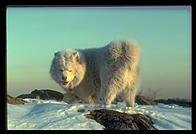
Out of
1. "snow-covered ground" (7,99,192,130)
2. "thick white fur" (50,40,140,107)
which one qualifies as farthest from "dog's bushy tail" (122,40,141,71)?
"snow-covered ground" (7,99,192,130)

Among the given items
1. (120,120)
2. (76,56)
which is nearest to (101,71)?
(76,56)

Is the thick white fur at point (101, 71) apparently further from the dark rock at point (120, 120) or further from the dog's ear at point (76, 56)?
the dark rock at point (120, 120)

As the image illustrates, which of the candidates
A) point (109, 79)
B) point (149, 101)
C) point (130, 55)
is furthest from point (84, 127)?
point (149, 101)

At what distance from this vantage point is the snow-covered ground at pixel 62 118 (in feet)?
21.3

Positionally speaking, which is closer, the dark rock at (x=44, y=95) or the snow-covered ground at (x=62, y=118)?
the snow-covered ground at (x=62, y=118)

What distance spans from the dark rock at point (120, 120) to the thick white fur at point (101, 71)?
0.97 meters

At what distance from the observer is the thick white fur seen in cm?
793

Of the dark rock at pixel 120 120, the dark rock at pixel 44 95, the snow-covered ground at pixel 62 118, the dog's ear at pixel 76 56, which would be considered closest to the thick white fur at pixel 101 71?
the dog's ear at pixel 76 56

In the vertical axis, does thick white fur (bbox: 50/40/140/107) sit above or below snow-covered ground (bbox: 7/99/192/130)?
above

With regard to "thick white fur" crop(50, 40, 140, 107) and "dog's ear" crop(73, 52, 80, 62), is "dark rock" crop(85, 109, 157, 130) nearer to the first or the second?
"thick white fur" crop(50, 40, 140, 107)

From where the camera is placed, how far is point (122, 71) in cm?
792

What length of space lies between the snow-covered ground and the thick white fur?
75 centimetres
